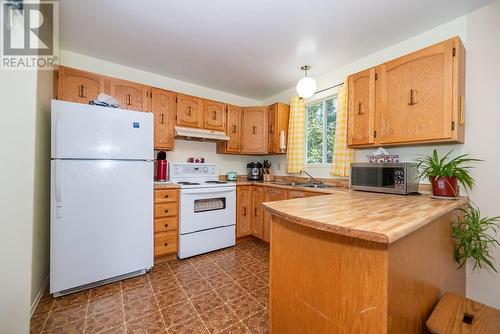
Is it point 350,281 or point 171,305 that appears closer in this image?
point 350,281

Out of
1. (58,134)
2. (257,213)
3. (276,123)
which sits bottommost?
(257,213)

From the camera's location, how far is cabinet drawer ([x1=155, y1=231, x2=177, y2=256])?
231cm

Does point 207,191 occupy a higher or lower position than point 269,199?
higher

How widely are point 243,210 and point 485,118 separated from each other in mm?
2650

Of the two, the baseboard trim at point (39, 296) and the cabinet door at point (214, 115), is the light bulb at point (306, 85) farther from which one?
the baseboard trim at point (39, 296)

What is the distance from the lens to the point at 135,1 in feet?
5.30

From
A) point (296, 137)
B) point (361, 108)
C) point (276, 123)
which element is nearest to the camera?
point (361, 108)

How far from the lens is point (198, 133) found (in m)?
2.87

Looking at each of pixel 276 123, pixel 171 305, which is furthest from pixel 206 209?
pixel 276 123

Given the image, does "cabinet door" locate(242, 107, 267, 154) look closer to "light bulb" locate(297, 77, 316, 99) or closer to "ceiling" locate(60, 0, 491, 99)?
"ceiling" locate(60, 0, 491, 99)

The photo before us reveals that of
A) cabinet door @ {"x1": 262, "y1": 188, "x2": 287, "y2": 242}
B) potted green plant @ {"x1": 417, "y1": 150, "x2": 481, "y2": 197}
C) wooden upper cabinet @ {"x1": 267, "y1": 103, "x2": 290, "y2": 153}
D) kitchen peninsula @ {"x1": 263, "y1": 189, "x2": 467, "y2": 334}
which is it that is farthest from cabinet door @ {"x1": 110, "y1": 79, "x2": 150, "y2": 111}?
potted green plant @ {"x1": 417, "y1": 150, "x2": 481, "y2": 197}

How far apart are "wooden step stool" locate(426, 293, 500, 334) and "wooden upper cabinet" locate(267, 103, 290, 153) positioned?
2.58 meters

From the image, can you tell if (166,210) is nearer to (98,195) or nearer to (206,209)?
(206,209)

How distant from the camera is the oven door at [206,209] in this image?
8.11 feet
